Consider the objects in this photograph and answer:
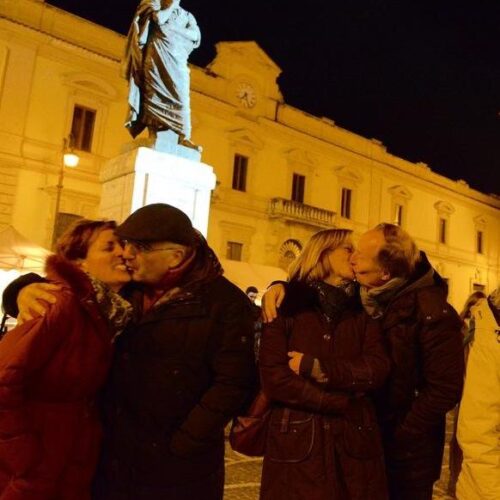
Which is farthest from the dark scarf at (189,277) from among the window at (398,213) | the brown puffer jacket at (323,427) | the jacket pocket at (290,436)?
the window at (398,213)

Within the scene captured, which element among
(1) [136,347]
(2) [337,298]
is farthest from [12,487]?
(2) [337,298]

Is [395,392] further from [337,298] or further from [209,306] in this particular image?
[209,306]

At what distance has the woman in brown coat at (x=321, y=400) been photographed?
208 cm

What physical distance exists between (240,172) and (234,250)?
140 inches

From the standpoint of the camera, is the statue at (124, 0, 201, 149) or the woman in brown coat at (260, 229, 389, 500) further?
the statue at (124, 0, 201, 149)

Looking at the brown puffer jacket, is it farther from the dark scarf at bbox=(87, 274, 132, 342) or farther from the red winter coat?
the red winter coat

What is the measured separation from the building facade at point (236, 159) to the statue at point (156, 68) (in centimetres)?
402

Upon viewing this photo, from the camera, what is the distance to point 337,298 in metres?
2.28

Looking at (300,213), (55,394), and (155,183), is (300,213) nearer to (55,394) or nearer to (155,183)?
(155,183)

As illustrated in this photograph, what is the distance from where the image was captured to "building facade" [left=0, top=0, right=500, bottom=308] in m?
17.7

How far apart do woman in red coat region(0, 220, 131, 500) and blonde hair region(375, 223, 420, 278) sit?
1.21 meters

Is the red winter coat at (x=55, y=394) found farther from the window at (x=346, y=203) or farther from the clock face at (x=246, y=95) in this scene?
the window at (x=346, y=203)

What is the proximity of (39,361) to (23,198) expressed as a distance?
17548 mm

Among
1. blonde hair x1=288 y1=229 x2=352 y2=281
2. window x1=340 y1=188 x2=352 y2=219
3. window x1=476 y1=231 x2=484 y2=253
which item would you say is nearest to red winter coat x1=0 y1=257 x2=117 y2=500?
blonde hair x1=288 y1=229 x2=352 y2=281
